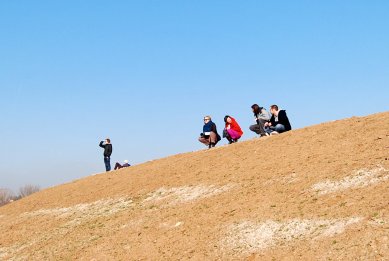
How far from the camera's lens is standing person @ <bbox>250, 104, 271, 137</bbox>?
2309 centimetres

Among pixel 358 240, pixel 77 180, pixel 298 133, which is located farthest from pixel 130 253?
pixel 77 180

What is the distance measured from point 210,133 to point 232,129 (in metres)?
1.28

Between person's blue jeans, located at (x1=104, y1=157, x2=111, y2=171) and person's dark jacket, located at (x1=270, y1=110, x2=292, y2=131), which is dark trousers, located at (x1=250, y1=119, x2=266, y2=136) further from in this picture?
→ person's blue jeans, located at (x1=104, y1=157, x2=111, y2=171)

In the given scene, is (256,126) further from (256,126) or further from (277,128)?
(277,128)

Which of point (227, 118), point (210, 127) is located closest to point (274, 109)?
point (227, 118)

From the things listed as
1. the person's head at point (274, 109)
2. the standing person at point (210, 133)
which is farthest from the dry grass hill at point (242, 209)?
the standing person at point (210, 133)

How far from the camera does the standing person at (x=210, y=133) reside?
25.7 m

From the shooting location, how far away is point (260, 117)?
75.8 ft

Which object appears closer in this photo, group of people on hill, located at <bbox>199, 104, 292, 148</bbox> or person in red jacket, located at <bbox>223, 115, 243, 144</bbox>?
group of people on hill, located at <bbox>199, 104, 292, 148</bbox>

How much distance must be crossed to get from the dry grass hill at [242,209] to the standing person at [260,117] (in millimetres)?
930

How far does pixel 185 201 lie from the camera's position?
16.9 metres

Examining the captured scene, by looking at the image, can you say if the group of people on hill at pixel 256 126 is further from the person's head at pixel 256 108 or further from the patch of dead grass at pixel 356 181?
the patch of dead grass at pixel 356 181

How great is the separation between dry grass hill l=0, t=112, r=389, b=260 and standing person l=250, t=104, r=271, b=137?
3.05 feet

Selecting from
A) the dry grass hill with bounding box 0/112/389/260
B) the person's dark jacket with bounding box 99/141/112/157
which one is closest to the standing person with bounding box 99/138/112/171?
the person's dark jacket with bounding box 99/141/112/157
